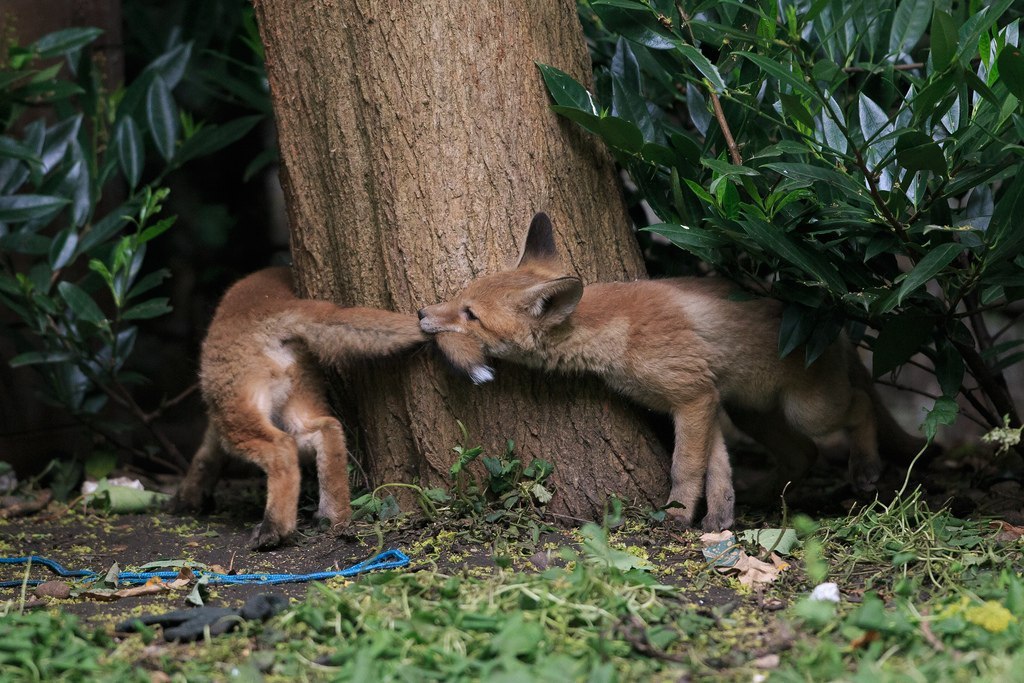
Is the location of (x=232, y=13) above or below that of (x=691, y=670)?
above

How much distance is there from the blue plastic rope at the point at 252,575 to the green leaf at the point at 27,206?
228 centimetres

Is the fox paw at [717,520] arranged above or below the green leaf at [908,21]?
below

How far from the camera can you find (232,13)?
7.51 metres

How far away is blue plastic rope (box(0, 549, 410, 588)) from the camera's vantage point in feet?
13.2

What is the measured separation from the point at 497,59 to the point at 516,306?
1.14 metres

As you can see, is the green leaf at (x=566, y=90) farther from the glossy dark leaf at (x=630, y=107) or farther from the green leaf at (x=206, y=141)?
the green leaf at (x=206, y=141)

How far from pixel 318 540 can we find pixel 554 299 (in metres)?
1.61

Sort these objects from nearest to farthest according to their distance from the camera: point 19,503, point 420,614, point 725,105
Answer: point 420,614 < point 725,105 < point 19,503

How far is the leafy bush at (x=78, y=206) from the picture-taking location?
581 cm

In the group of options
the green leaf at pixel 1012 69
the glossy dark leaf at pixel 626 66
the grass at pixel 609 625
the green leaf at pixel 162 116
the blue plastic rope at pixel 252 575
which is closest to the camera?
the grass at pixel 609 625

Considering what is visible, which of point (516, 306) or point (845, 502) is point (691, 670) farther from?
point (845, 502)

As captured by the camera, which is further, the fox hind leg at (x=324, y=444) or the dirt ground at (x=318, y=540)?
the fox hind leg at (x=324, y=444)

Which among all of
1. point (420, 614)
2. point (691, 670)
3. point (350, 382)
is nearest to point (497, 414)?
point (350, 382)

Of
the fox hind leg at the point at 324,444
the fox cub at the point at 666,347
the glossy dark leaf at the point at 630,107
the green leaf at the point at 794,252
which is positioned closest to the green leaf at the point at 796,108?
the green leaf at the point at 794,252
